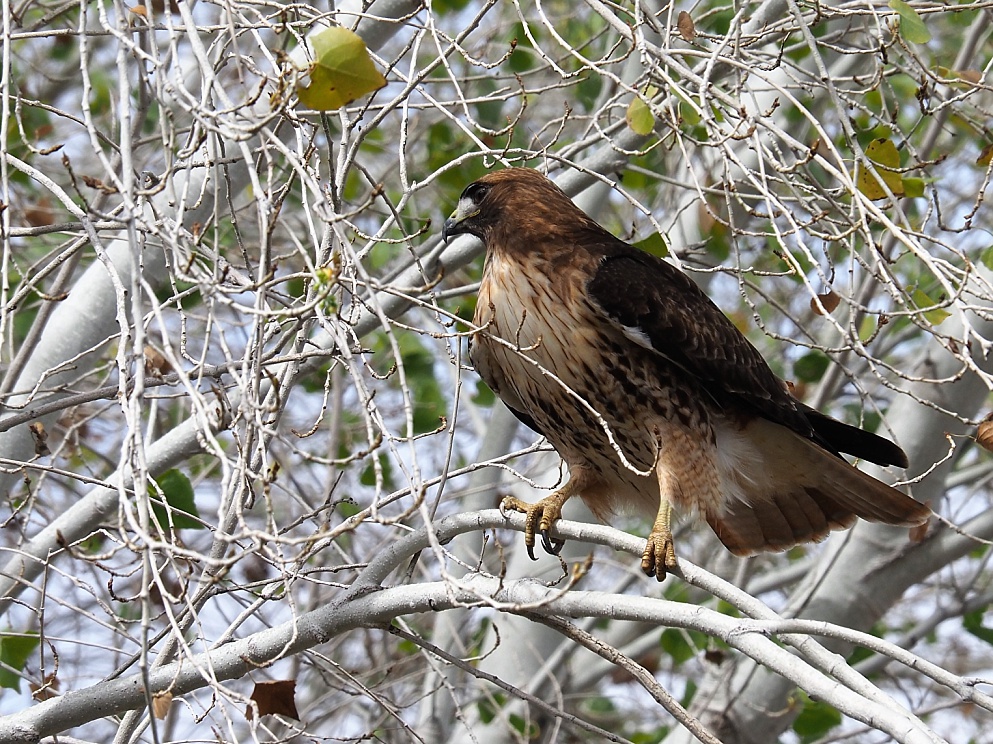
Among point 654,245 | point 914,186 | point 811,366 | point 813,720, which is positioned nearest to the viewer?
point 914,186

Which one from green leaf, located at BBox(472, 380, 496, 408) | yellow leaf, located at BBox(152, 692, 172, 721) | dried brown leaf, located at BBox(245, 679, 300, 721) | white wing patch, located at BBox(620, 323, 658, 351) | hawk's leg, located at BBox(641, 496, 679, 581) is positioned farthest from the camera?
green leaf, located at BBox(472, 380, 496, 408)

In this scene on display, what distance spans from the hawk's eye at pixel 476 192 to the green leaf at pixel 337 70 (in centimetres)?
175

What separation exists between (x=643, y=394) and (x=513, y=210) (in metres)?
0.73

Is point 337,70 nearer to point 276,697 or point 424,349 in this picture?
point 276,697

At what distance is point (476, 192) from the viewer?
12.5ft

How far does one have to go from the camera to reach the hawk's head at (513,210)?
3594 mm

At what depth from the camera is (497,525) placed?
2545mm

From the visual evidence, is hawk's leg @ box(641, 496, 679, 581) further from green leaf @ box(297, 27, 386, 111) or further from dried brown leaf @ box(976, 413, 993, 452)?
green leaf @ box(297, 27, 386, 111)

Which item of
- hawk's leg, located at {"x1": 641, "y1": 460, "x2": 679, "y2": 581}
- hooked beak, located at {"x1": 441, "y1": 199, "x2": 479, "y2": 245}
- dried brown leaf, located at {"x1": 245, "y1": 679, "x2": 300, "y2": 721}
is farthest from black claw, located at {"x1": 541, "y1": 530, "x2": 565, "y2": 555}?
hooked beak, located at {"x1": 441, "y1": 199, "x2": 479, "y2": 245}

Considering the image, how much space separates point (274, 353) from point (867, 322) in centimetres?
280

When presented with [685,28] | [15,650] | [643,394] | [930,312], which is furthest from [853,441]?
[15,650]

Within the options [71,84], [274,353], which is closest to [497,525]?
[274,353]

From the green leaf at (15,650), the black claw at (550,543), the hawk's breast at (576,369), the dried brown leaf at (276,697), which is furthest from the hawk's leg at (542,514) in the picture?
the green leaf at (15,650)

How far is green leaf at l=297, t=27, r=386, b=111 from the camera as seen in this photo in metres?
2.00
